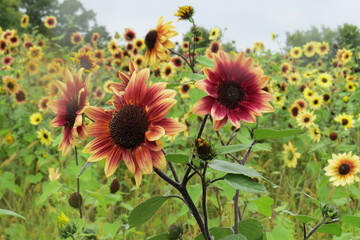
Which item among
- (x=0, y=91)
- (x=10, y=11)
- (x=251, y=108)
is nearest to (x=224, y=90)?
(x=251, y=108)

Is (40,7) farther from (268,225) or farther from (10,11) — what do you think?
(268,225)

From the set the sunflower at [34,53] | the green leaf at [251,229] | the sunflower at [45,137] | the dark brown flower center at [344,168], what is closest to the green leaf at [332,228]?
the green leaf at [251,229]

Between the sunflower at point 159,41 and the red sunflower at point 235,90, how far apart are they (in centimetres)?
41

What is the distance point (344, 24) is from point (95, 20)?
15.6 metres

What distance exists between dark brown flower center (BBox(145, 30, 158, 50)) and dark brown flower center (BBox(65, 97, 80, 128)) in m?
0.45

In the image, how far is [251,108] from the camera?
70cm

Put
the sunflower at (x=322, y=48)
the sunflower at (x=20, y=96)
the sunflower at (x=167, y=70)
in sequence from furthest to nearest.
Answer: the sunflower at (x=322, y=48)
the sunflower at (x=167, y=70)
the sunflower at (x=20, y=96)

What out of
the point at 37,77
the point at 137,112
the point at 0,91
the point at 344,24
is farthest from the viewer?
the point at 344,24

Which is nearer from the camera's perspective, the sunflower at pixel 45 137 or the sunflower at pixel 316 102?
the sunflower at pixel 45 137

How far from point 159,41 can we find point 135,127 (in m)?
0.55

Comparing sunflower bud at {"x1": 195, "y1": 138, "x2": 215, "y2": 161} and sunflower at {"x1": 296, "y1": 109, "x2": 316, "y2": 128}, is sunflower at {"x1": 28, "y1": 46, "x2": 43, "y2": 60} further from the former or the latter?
sunflower bud at {"x1": 195, "y1": 138, "x2": 215, "y2": 161}

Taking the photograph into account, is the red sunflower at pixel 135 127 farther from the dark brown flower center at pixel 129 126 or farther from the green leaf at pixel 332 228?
the green leaf at pixel 332 228

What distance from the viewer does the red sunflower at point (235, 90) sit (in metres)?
0.68

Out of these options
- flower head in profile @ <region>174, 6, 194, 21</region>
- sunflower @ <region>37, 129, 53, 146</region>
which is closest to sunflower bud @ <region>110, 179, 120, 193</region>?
flower head in profile @ <region>174, 6, 194, 21</region>
